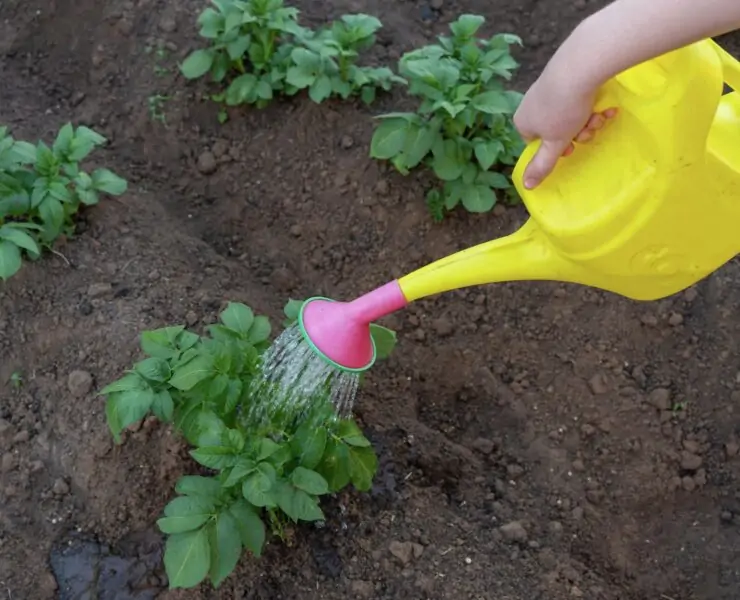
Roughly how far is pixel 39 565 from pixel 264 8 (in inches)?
53.0

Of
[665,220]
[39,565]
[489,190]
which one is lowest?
[39,565]

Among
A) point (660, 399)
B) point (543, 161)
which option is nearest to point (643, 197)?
point (543, 161)

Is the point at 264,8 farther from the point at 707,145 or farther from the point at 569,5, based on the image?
the point at 707,145

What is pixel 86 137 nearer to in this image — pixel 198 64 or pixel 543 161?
pixel 198 64

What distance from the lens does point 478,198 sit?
2102mm

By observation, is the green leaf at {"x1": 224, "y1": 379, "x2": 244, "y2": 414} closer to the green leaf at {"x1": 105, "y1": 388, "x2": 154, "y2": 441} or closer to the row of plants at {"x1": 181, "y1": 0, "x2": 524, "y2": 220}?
the green leaf at {"x1": 105, "y1": 388, "x2": 154, "y2": 441}

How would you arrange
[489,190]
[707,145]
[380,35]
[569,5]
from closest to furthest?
[707,145], [489,190], [380,35], [569,5]

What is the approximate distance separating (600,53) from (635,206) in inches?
9.4

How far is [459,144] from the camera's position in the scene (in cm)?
212

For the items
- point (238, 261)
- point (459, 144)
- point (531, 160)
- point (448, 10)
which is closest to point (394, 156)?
point (459, 144)

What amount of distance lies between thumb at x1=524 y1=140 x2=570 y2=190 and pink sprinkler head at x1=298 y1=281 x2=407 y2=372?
0.87 ft

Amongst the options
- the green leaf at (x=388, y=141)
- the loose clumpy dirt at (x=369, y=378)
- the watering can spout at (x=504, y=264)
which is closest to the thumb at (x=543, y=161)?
the watering can spout at (x=504, y=264)

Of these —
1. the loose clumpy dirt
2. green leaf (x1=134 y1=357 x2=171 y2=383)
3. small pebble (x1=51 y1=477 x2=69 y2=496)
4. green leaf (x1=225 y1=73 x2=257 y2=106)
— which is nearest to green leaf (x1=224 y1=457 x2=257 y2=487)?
green leaf (x1=134 y1=357 x2=171 y2=383)

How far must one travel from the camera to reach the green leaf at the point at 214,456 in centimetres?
144
